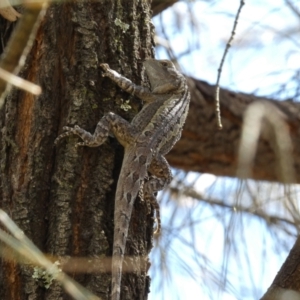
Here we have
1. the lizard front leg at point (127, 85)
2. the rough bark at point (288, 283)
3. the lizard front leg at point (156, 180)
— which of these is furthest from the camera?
the lizard front leg at point (156, 180)

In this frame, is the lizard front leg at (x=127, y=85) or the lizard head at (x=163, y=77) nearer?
the lizard front leg at (x=127, y=85)

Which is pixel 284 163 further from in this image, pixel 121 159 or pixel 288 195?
pixel 121 159

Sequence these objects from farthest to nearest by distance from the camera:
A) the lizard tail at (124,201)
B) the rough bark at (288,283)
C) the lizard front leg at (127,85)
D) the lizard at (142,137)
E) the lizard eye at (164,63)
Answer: the lizard eye at (164,63)
the lizard front leg at (127,85)
the lizard at (142,137)
the lizard tail at (124,201)
the rough bark at (288,283)

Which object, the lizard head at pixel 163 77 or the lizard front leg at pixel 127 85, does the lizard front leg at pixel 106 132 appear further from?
the lizard head at pixel 163 77

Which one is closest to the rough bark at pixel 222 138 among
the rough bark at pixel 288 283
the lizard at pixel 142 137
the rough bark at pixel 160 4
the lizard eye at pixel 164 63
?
the rough bark at pixel 160 4

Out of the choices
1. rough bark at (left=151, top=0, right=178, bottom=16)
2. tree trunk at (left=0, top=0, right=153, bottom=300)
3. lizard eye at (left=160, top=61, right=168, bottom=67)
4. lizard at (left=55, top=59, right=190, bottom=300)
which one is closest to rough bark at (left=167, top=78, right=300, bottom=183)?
rough bark at (left=151, top=0, right=178, bottom=16)

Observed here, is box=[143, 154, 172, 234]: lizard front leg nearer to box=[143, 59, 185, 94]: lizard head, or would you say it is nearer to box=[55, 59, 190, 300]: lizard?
box=[55, 59, 190, 300]: lizard
